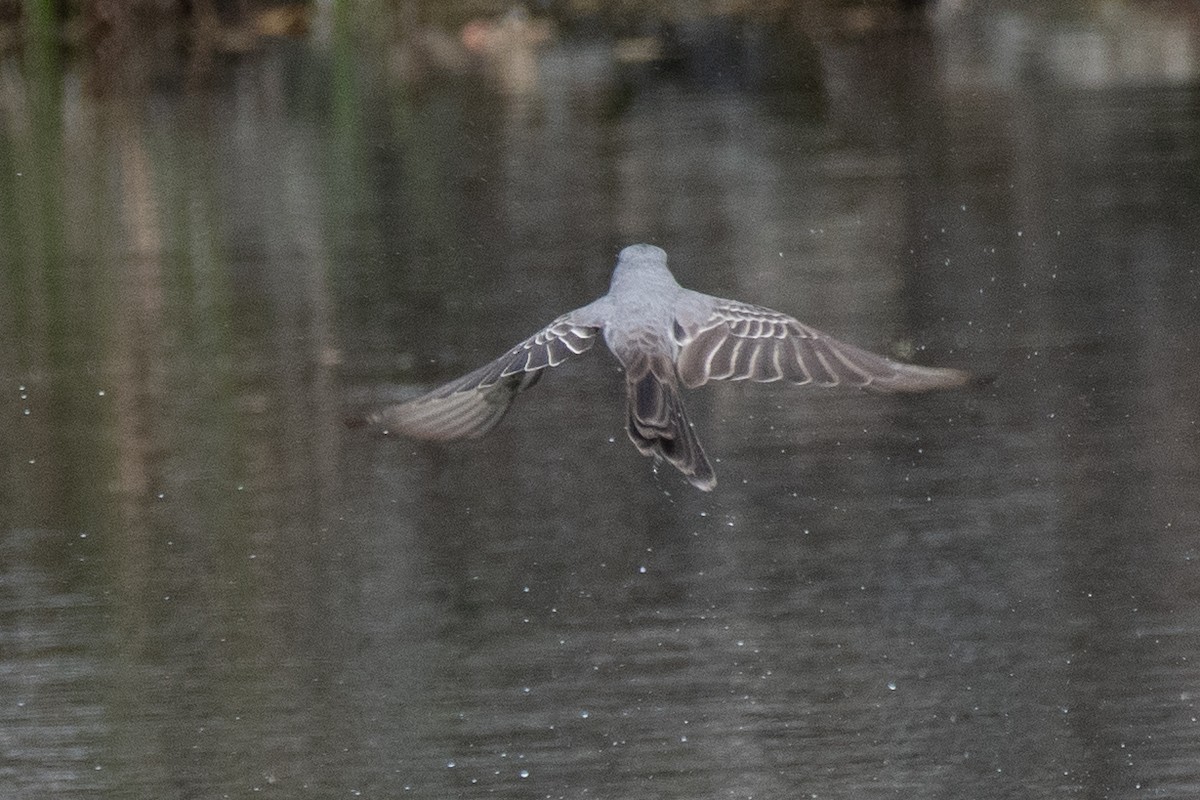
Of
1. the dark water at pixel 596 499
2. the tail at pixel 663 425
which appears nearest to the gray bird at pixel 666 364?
the tail at pixel 663 425

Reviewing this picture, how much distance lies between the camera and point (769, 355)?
5496 millimetres

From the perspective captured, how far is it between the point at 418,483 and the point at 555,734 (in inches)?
97.8

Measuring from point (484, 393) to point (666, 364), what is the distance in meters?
0.57

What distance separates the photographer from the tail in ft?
17.0

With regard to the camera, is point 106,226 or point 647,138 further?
point 647,138

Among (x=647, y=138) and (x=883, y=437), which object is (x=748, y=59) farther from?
(x=883, y=437)

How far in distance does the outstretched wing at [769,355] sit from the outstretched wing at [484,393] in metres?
0.26

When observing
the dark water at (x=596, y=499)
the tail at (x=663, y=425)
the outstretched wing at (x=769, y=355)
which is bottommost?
the dark water at (x=596, y=499)

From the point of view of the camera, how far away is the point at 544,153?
1538 centimetres

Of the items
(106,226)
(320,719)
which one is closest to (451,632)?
(320,719)

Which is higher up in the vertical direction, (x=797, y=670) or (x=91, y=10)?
(x=91, y=10)

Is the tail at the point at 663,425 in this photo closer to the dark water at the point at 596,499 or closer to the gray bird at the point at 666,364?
A: the gray bird at the point at 666,364

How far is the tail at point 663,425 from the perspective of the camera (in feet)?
17.0

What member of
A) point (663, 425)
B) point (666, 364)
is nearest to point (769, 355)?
point (666, 364)
